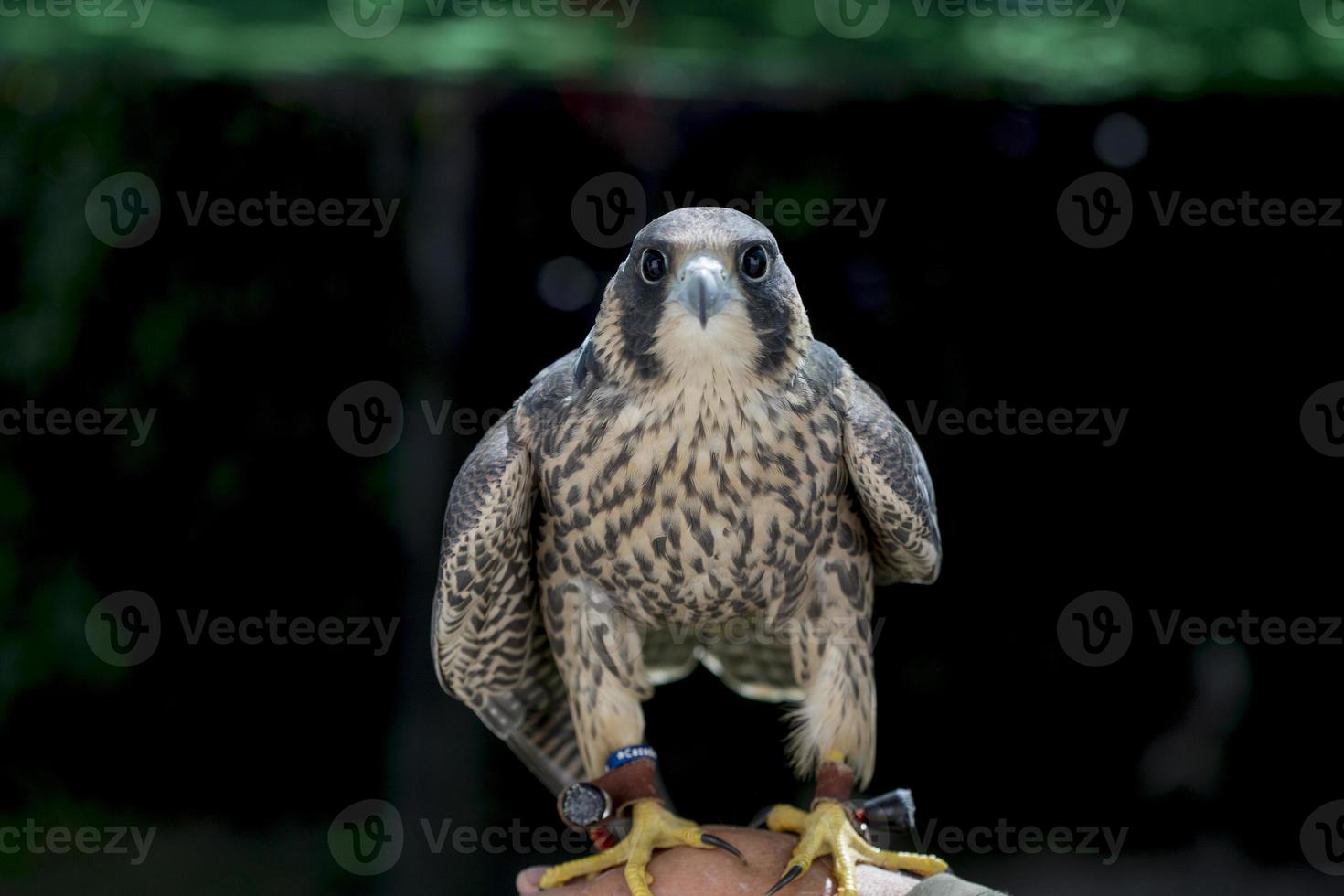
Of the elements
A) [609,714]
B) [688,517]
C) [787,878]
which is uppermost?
[688,517]

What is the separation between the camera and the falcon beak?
1.72 m

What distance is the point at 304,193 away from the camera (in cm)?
376

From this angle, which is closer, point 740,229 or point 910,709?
point 740,229

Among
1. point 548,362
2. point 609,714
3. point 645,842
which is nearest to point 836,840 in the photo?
point 645,842

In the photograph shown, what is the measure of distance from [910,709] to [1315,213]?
2139mm

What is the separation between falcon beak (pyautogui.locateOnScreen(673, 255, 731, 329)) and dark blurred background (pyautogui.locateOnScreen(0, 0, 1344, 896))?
6.06ft

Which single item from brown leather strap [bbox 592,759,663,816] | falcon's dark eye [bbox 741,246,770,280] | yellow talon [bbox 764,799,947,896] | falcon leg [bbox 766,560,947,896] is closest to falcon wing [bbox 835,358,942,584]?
falcon leg [bbox 766,560,947,896]

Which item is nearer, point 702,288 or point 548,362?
point 702,288

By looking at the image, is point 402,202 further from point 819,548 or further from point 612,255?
point 819,548

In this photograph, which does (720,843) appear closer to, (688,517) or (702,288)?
(688,517)

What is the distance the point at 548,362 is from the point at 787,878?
6.71ft

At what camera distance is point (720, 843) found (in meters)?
2.06

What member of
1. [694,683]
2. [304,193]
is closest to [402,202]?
[304,193]

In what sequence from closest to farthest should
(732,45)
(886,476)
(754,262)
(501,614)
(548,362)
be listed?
(754,262), (886,476), (501,614), (732,45), (548,362)
